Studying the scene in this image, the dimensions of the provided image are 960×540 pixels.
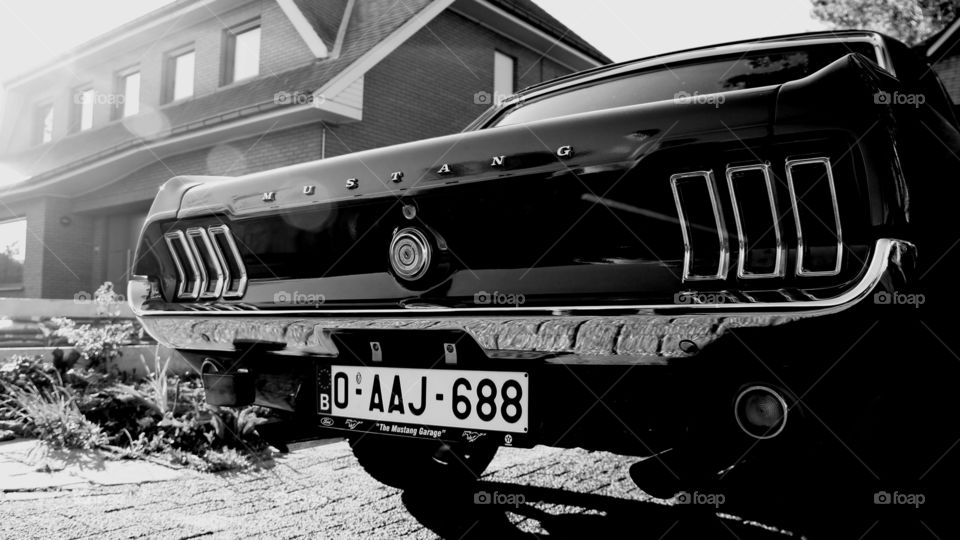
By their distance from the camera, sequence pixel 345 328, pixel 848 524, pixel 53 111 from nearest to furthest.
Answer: pixel 345 328, pixel 848 524, pixel 53 111

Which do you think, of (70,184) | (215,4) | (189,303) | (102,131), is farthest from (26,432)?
(102,131)

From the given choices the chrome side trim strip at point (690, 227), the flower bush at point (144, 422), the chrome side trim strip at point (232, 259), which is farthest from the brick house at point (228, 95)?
the chrome side trim strip at point (690, 227)

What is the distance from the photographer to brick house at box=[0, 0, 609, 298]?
10.9 m

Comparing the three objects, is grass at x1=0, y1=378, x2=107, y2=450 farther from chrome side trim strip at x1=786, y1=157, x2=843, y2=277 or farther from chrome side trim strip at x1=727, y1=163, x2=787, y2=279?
chrome side trim strip at x1=786, y1=157, x2=843, y2=277

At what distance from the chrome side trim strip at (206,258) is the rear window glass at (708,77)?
1.44 m

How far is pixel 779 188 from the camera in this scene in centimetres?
157

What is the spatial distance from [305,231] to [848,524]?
204 cm

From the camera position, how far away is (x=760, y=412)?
1.55 metres

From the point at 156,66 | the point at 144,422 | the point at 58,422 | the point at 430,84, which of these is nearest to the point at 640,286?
the point at 144,422

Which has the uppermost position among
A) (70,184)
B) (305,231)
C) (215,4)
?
(215,4)

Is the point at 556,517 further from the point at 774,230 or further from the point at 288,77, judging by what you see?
the point at 288,77

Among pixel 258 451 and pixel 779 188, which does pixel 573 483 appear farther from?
pixel 779 188

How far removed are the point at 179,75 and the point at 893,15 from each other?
26671mm

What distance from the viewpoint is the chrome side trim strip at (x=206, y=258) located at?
2666mm
